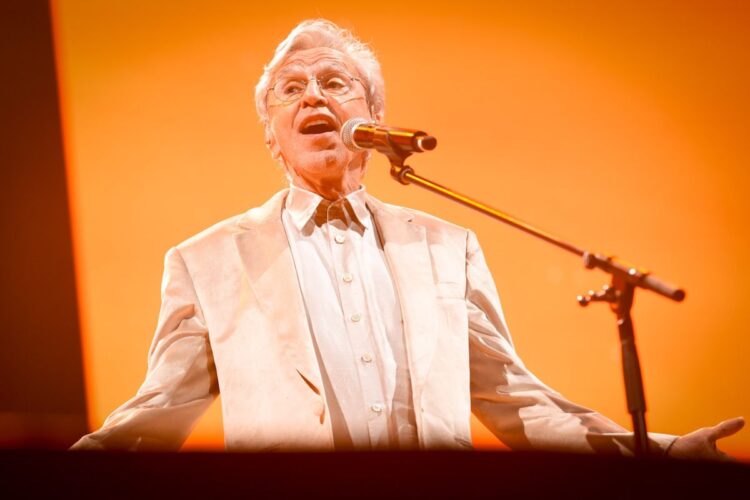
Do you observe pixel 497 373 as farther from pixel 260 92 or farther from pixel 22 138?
pixel 22 138

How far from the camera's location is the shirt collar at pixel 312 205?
2.53 m

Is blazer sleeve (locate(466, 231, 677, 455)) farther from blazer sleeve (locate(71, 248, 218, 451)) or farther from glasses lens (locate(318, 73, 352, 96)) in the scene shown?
blazer sleeve (locate(71, 248, 218, 451))

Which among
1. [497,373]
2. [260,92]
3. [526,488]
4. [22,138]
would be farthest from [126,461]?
[22,138]

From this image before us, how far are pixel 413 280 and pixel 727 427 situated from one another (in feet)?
3.05

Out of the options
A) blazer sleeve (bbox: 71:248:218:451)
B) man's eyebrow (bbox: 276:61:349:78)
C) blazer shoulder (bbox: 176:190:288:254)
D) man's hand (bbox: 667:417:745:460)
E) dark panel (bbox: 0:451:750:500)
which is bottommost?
man's hand (bbox: 667:417:745:460)

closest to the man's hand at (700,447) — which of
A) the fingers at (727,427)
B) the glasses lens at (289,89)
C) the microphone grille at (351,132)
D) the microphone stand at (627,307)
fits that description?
the fingers at (727,427)

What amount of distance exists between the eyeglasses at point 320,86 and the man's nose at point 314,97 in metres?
0.02

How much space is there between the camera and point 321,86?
2.59 m

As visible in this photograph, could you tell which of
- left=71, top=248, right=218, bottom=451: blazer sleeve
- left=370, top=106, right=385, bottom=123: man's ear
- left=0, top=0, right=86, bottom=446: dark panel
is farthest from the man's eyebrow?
left=0, top=0, right=86, bottom=446: dark panel

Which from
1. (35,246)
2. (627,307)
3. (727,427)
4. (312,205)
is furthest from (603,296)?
(35,246)

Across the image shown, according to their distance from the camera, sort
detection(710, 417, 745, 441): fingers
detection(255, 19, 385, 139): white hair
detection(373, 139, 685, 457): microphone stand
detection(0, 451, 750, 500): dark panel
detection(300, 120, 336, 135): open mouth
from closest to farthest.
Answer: detection(0, 451, 750, 500): dark panel < detection(373, 139, 685, 457): microphone stand < detection(710, 417, 745, 441): fingers < detection(300, 120, 336, 135): open mouth < detection(255, 19, 385, 139): white hair

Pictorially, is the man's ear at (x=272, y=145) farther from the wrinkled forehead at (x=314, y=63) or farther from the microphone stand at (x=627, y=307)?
the microphone stand at (x=627, y=307)

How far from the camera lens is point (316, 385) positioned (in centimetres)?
224

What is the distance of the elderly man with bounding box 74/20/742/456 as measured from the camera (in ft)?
7.36
